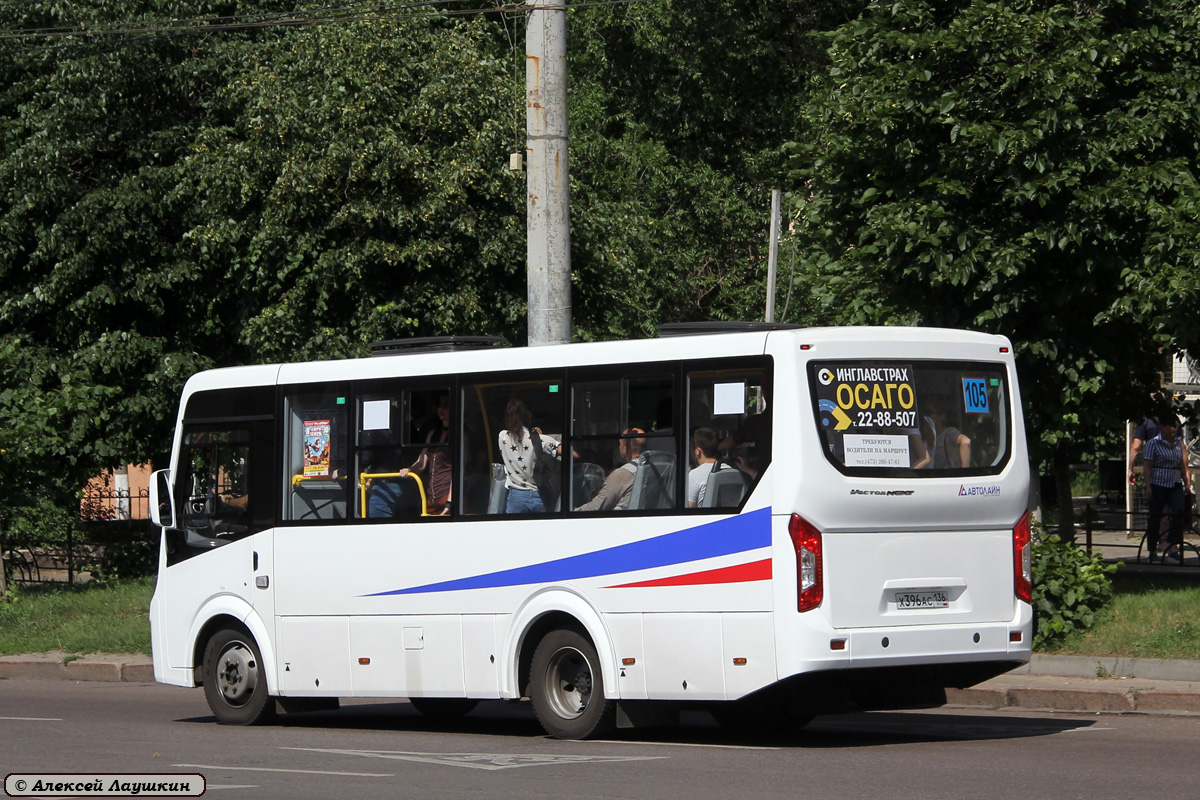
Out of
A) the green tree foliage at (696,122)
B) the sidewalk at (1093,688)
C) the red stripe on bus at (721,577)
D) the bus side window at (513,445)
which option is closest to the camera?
the red stripe on bus at (721,577)

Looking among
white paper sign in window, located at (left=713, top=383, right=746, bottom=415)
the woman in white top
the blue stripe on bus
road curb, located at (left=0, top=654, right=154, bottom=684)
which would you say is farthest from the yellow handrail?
road curb, located at (left=0, top=654, right=154, bottom=684)

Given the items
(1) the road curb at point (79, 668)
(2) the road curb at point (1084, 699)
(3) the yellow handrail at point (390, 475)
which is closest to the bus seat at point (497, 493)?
(3) the yellow handrail at point (390, 475)

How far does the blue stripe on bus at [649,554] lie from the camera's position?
10.4 meters

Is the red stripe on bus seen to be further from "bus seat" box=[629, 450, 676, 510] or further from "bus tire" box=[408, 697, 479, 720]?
"bus tire" box=[408, 697, 479, 720]

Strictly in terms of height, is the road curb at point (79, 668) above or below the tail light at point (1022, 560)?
below

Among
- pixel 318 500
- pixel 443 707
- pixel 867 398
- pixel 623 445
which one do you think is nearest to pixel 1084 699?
pixel 867 398

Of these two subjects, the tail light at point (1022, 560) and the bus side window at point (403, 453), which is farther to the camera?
the bus side window at point (403, 453)

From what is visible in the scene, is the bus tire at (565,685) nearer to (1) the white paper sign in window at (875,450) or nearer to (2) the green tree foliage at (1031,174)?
(1) the white paper sign in window at (875,450)

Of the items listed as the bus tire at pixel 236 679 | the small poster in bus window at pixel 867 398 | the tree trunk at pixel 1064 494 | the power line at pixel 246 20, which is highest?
the power line at pixel 246 20

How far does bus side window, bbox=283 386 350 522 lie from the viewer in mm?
12898

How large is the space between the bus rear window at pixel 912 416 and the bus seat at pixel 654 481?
1124mm

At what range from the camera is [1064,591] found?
582 inches

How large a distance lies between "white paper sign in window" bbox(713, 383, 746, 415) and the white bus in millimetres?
16

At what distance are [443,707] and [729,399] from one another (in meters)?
4.37
